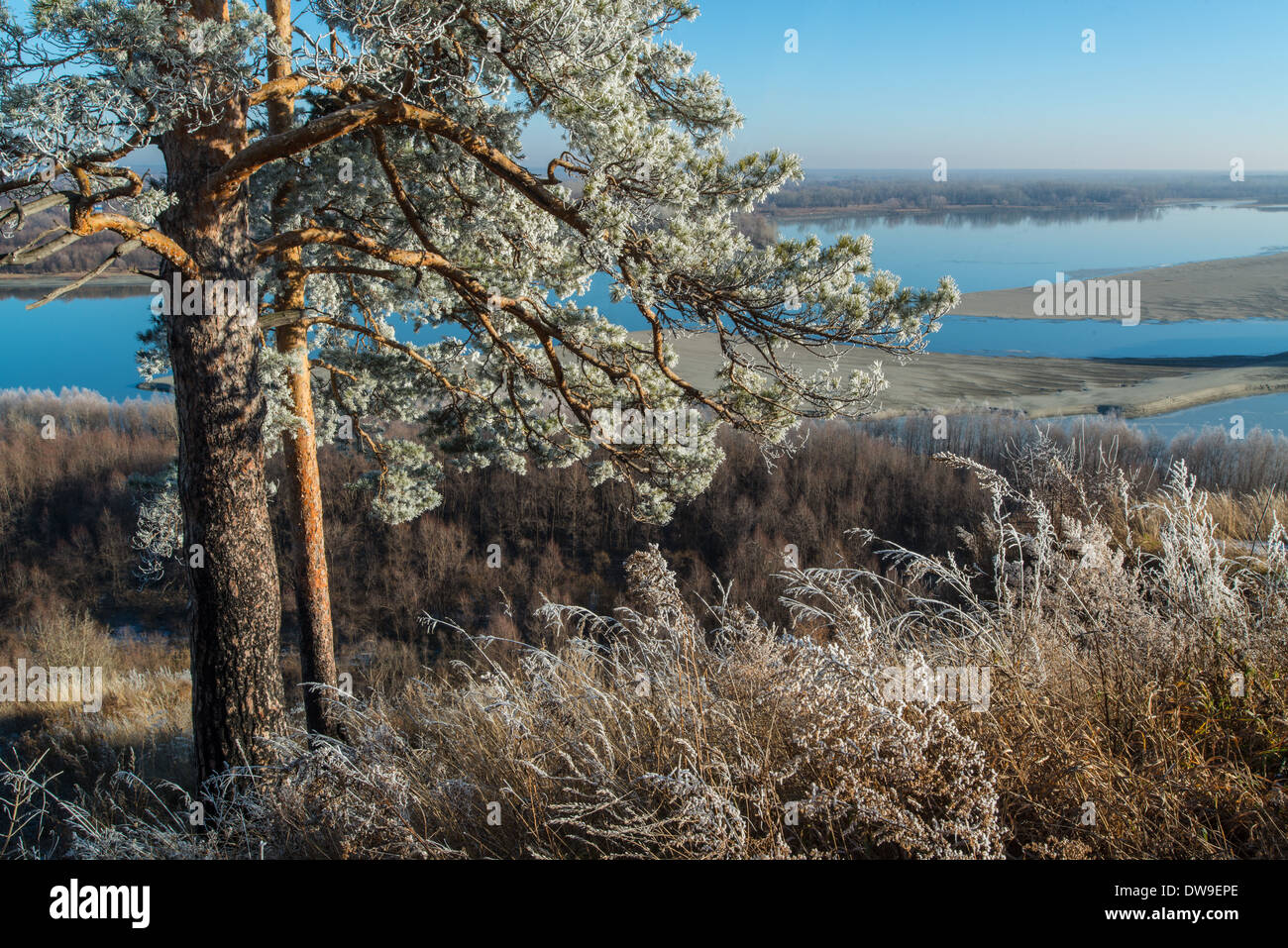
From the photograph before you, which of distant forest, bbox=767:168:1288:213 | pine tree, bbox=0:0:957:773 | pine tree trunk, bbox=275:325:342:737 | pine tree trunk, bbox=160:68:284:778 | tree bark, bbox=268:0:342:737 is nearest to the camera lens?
pine tree, bbox=0:0:957:773

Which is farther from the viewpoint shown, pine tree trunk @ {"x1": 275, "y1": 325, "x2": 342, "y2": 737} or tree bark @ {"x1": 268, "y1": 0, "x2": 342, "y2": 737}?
pine tree trunk @ {"x1": 275, "y1": 325, "x2": 342, "y2": 737}

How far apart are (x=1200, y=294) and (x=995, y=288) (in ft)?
46.4

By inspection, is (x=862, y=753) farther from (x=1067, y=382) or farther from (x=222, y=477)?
(x=1067, y=382)

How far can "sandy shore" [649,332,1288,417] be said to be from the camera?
3278cm

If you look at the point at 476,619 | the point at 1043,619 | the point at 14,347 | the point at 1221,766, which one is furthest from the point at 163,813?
the point at 14,347

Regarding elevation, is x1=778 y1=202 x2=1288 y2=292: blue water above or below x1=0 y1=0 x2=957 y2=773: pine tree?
above

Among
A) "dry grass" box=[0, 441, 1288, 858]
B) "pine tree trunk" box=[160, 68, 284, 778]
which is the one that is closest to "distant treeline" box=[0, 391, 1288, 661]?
"pine tree trunk" box=[160, 68, 284, 778]

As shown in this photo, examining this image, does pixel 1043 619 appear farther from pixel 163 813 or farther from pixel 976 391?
pixel 976 391

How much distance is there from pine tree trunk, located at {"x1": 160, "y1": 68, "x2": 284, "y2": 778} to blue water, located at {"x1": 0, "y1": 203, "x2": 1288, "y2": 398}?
9.61 metres

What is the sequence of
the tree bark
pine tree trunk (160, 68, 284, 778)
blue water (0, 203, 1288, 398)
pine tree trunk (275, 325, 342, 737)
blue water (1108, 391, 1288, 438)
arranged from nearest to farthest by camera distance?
pine tree trunk (160, 68, 284, 778), the tree bark, pine tree trunk (275, 325, 342, 737), blue water (1108, 391, 1288, 438), blue water (0, 203, 1288, 398)

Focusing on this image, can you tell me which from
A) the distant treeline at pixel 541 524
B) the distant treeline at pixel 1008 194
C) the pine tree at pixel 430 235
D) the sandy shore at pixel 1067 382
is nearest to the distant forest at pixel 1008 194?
the distant treeline at pixel 1008 194

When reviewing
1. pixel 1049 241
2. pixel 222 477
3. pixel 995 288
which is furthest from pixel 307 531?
pixel 1049 241

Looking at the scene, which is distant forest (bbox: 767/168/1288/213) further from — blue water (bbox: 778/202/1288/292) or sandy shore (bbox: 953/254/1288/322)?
sandy shore (bbox: 953/254/1288/322)
